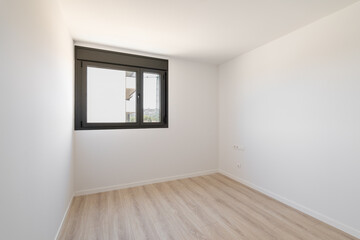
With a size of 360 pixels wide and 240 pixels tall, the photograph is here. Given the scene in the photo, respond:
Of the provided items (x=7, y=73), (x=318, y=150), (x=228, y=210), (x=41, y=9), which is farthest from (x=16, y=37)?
(x=318, y=150)

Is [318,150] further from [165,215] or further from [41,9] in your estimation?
[41,9]

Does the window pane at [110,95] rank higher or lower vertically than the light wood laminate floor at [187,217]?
higher

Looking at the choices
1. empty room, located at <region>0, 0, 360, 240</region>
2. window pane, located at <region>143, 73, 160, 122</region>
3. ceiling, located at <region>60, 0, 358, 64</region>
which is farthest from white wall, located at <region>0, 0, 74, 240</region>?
window pane, located at <region>143, 73, 160, 122</region>

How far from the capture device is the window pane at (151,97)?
3.22 meters

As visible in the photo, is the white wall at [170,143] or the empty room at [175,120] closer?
the empty room at [175,120]

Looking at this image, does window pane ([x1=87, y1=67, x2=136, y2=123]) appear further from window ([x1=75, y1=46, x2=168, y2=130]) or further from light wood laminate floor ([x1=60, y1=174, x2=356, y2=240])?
light wood laminate floor ([x1=60, y1=174, x2=356, y2=240])

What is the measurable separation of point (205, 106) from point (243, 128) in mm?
979

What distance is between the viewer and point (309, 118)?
85.4 inches

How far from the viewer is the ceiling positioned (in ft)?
5.89

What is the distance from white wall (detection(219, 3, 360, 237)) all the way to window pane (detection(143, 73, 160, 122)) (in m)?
1.70

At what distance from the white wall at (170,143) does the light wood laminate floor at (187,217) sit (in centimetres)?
34

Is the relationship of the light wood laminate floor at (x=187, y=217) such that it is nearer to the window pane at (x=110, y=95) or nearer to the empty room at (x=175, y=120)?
the empty room at (x=175, y=120)

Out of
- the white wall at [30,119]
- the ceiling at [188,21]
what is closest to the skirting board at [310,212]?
the ceiling at [188,21]

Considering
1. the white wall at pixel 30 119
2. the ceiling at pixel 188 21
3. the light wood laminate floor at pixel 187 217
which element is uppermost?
the ceiling at pixel 188 21
